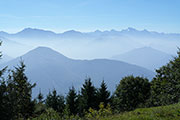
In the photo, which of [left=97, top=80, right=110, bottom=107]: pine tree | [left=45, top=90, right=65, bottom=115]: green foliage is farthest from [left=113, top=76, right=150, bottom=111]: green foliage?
[left=45, top=90, right=65, bottom=115]: green foliage

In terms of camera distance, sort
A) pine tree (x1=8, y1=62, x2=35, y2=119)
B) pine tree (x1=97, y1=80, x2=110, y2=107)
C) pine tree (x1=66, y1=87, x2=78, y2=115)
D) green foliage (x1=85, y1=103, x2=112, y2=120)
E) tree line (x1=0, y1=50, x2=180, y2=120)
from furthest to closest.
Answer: pine tree (x1=97, y1=80, x2=110, y2=107) < pine tree (x1=66, y1=87, x2=78, y2=115) < pine tree (x1=8, y1=62, x2=35, y2=119) < tree line (x1=0, y1=50, x2=180, y2=120) < green foliage (x1=85, y1=103, x2=112, y2=120)

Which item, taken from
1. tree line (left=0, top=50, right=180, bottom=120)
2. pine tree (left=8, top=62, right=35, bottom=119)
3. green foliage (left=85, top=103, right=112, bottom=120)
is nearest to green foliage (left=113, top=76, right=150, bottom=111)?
tree line (left=0, top=50, right=180, bottom=120)

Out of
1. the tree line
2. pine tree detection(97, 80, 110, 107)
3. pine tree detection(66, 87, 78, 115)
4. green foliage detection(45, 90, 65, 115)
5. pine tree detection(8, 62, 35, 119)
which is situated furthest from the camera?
green foliage detection(45, 90, 65, 115)

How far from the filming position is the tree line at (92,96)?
1697 cm

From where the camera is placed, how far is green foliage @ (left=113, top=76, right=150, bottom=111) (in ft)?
168

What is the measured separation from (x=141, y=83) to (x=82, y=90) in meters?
18.6

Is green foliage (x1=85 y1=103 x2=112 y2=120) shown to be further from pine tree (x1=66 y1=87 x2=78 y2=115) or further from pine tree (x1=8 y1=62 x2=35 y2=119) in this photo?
pine tree (x1=66 y1=87 x2=78 y2=115)

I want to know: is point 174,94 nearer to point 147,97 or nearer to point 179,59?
point 179,59

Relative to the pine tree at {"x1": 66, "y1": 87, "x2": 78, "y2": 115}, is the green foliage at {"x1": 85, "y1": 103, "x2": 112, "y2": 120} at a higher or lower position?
lower

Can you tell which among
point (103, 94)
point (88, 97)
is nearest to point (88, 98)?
point (88, 97)

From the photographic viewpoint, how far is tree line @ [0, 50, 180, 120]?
668 inches

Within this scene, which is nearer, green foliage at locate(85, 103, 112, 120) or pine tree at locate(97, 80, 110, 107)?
green foliage at locate(85, 103, 112, 120)

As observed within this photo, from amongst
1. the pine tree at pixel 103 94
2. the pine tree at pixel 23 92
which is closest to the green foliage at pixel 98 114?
the pine tree at pixel 23 92

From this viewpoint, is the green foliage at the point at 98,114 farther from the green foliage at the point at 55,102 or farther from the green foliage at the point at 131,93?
the green foliage at the point at 55,102
